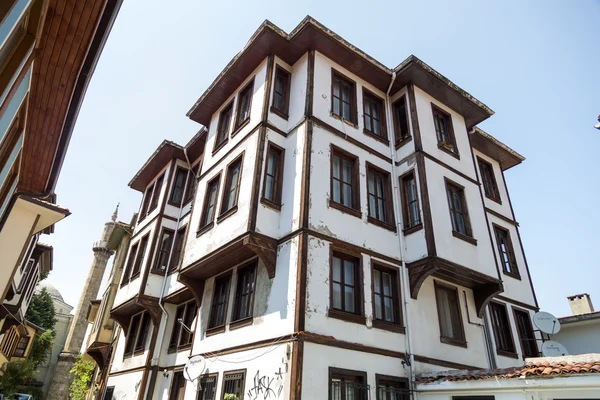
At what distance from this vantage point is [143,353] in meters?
15.7

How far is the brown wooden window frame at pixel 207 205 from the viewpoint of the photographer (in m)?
12.5

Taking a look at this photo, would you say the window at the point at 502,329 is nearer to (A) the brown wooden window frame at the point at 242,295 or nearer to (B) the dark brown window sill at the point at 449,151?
(B) the dark brown window sill at the point at 449,151

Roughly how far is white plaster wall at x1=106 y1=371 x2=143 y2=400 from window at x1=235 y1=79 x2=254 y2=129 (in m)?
10.5

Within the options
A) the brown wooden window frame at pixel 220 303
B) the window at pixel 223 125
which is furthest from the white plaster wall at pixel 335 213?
the window at pixel 223 125

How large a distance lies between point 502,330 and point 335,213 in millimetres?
7948

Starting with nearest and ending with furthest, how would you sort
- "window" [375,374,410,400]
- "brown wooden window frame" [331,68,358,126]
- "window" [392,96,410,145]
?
"window" [375,374,410,400]
"brown wooden window frame" [331,68,358,126]
"window" [392,96,410,145]

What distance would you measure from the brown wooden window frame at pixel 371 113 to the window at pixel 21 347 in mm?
38456

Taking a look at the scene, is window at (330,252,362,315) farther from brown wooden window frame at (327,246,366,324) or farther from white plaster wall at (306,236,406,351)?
white plaster wall at (306,236,406,351)

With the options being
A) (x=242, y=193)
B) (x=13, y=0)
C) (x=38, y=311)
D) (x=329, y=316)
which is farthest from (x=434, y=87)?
(x=38, y=311)

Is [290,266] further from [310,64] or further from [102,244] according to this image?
[102,244]

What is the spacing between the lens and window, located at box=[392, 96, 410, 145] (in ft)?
46.3

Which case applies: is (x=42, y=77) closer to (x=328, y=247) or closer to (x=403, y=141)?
(x=328, y=247)

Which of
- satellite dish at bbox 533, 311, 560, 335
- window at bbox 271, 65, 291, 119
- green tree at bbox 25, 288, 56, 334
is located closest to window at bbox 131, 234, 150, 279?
window at bbox 271, 65, 291, 119

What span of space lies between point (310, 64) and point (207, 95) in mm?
4862
